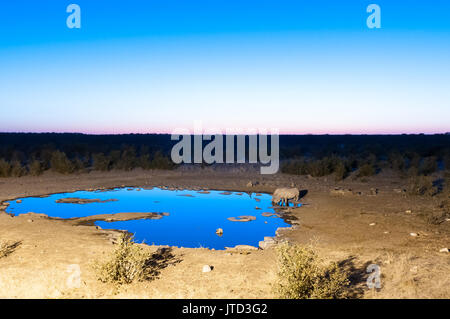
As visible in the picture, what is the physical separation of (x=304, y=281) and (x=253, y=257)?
1836 millimetres

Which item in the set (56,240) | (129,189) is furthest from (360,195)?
(56,240)

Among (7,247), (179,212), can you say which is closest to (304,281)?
(7,247)

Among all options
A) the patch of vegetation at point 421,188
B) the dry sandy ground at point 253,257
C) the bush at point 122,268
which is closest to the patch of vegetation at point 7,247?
the dry sandy ground at point 253,257

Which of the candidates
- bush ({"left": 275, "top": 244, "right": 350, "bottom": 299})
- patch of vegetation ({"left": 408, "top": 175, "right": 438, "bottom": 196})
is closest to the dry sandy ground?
bush ({"left": 275, "top": 244, "right": 350, "bottom": 299})

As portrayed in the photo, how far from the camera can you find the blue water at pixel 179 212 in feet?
27.8

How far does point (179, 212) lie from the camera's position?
11.2m

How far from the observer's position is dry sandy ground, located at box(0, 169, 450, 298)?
203 inches

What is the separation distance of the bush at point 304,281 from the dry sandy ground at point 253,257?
0.25m

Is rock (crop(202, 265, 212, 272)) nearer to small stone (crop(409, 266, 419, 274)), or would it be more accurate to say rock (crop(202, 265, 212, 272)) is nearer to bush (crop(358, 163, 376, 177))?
small stone (crop(409, 266, 419, 274))

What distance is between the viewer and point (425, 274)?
5699mm

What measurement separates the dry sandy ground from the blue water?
82 cm

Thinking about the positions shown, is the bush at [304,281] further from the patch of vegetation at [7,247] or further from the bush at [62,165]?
the bush at [62,165]

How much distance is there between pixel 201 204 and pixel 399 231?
20.9 ft
